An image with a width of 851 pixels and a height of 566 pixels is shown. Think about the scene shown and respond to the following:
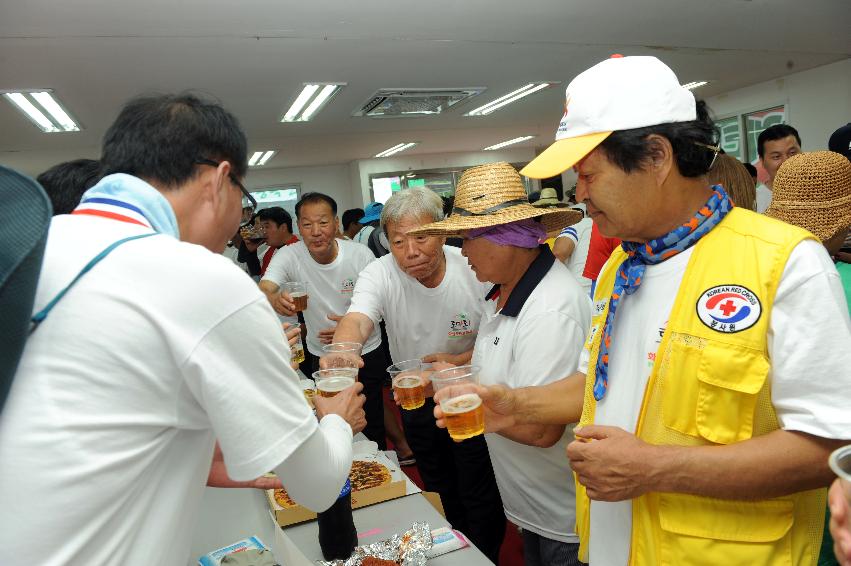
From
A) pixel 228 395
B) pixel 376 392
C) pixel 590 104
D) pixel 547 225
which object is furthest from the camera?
pixel 376 392

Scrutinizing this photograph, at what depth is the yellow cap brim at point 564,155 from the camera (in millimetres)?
1220

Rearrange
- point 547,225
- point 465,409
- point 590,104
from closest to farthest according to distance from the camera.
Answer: point 590,104, point 465,409, point 547,225

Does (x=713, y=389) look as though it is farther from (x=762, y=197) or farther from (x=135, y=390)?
(x=762, y=197)

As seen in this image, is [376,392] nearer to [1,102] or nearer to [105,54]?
[105,54]

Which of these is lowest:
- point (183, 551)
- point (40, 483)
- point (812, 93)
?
point (183, 551)

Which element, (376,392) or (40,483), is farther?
(376,392)

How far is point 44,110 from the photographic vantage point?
6.49 metres

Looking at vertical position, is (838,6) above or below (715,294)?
above

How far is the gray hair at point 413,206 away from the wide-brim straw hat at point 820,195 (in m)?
1.57

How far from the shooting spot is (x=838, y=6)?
6109mm

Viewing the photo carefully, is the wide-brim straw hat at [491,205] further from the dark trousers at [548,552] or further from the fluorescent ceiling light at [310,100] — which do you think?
the fluorescent ceiling light at [310,100]

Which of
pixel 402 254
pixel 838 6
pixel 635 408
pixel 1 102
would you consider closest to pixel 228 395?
pixel 635 408

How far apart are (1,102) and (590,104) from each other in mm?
6997

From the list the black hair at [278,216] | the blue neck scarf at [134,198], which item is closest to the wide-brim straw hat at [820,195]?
the blue neck scarf at [134,198]
